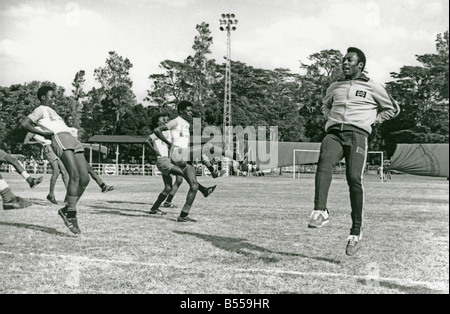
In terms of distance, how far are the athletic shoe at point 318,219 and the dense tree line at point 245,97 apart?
1182mm

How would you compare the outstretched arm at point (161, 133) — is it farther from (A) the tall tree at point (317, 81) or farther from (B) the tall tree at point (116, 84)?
(A) the tall tree at point (317, 81)

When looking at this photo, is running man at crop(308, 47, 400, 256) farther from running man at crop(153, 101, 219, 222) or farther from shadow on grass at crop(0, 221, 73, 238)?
shadow on grass at crop(0, 221, 73, 238)

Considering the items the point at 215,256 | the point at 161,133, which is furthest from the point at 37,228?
the point at 215,256

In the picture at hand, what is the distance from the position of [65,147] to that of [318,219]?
9.99ft

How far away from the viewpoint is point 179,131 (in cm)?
708

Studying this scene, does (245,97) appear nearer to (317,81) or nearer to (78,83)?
(78,83)

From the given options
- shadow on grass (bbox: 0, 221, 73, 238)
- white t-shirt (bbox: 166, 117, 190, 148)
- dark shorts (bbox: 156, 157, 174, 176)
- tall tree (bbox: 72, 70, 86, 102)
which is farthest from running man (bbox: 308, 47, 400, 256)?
tall tree (bbox: 72, 70, 86, 102)

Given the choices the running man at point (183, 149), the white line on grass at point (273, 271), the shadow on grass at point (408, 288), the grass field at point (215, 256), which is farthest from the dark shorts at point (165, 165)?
the shadow on grass at point (408, 288)

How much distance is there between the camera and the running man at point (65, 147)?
5.55m

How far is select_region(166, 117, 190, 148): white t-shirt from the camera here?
6.94m

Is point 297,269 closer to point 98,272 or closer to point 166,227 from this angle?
point 98,272

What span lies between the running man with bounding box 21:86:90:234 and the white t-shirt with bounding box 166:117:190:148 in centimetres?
151

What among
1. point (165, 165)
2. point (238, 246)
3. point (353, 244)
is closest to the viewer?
point (353, 244)
